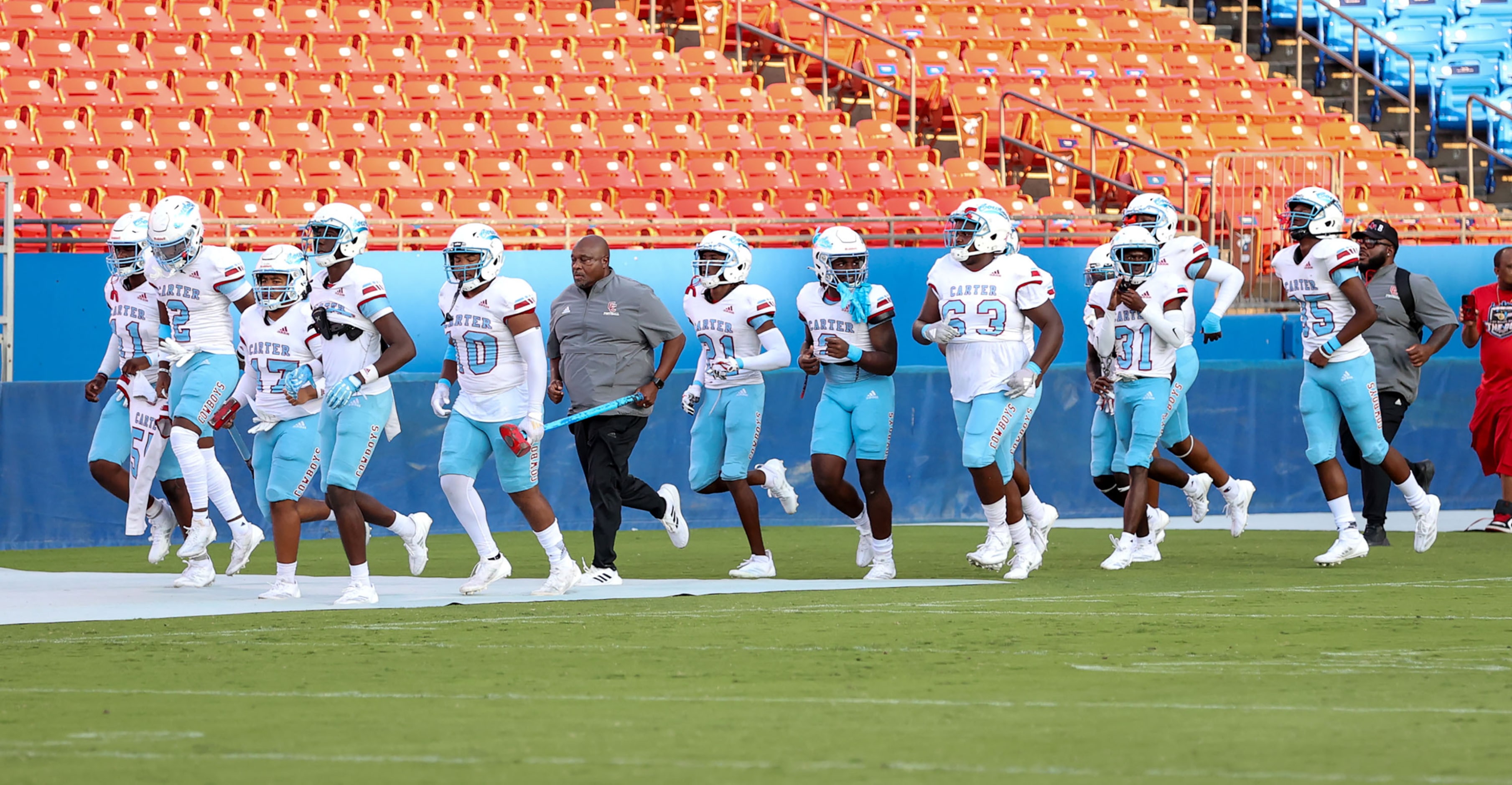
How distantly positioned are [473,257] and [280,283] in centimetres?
114

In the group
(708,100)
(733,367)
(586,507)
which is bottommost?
(586,507)

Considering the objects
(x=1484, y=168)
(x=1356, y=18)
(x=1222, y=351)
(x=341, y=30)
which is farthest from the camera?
(x=1356, y=18)

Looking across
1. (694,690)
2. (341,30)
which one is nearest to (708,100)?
(341,30)

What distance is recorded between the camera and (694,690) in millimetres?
6797

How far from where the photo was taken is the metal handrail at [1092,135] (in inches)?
848

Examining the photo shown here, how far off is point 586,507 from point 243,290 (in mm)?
4587

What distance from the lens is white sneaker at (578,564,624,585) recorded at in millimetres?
10656

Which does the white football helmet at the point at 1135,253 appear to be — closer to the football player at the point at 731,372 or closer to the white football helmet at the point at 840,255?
the white football helmet at the point at 840,255

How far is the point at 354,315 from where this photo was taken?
388 inches

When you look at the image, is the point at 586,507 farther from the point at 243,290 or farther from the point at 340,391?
the point at 340,391

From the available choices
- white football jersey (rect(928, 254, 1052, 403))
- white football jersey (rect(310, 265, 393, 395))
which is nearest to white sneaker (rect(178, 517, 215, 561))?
white football jersey (rect(310, 265, 393, 395))

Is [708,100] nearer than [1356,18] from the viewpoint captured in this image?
Yes

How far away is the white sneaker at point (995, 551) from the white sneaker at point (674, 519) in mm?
A: 1650

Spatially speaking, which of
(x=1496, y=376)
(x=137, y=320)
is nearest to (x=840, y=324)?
(x=137, y=320)
